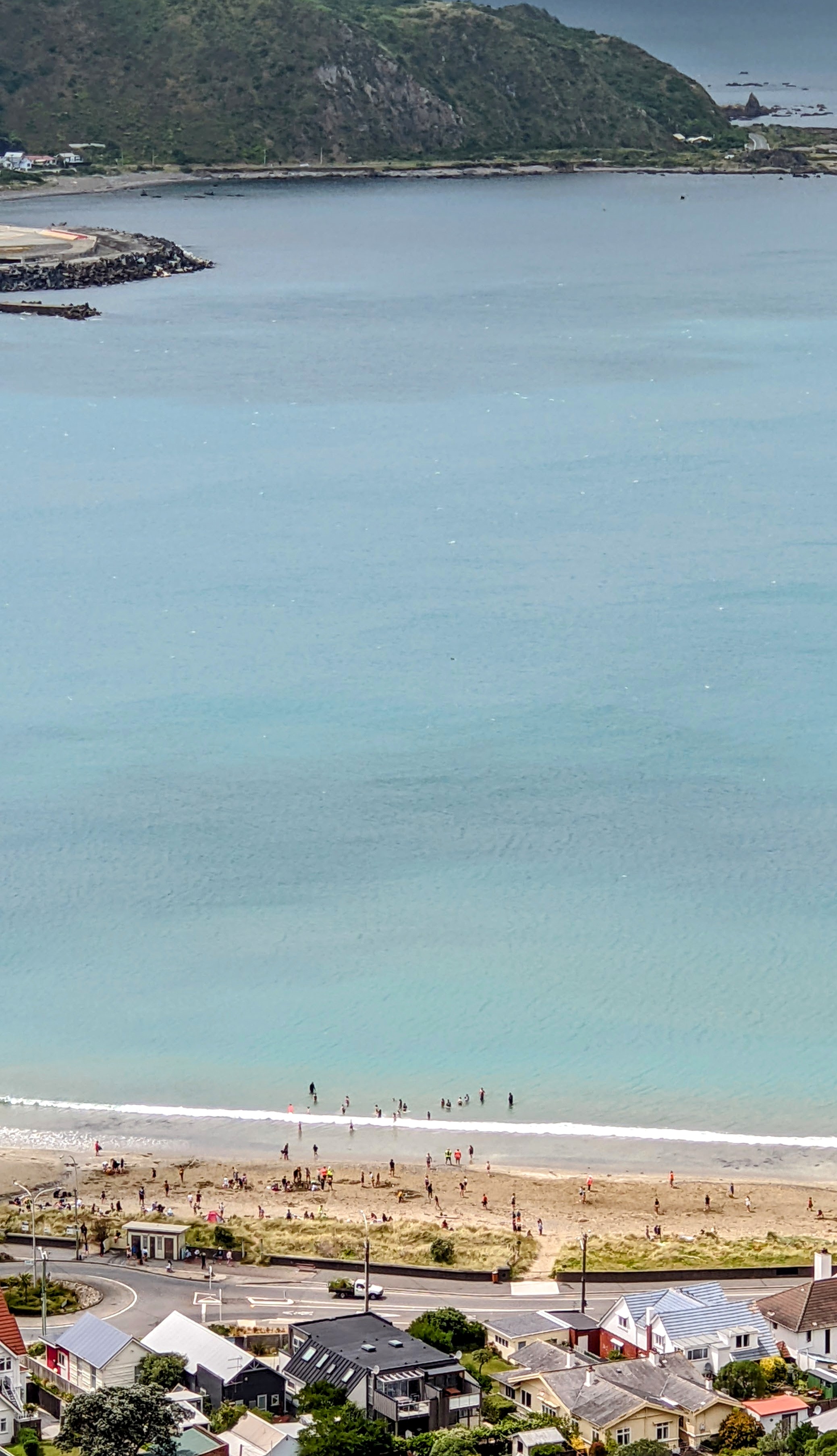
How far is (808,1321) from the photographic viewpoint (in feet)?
88.8

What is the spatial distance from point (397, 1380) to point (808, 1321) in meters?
5.20

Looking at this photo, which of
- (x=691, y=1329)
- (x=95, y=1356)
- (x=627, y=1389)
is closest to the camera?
(x=627, y=1389)

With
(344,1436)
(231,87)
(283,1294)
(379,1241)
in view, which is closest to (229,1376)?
(344,1436)

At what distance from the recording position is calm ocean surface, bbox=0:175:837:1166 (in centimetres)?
3959

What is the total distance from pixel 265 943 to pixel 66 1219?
11.0 metres

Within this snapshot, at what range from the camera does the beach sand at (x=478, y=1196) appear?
32.3 meters

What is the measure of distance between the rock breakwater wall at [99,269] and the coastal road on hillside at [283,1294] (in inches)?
3911

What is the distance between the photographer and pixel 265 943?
42.4m

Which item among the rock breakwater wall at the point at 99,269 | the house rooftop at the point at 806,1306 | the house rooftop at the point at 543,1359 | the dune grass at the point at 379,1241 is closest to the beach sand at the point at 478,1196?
the dune grass at the point at 379,1241

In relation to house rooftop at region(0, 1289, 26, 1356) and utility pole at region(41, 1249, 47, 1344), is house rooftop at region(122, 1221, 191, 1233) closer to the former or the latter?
utility pole at region(41, 1249, 47, 1344)

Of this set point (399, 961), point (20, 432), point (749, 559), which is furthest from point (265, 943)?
point (20, 432)

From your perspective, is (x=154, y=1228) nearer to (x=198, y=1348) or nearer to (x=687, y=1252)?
(x=198, y=1348)

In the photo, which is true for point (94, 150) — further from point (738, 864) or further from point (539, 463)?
point (738, 864)

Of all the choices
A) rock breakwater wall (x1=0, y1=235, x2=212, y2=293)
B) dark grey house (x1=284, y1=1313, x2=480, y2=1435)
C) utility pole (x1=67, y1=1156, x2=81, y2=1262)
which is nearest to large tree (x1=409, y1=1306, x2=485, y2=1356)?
dark grey house (x1=284, y1=1313, x2=480, y2=1435)
